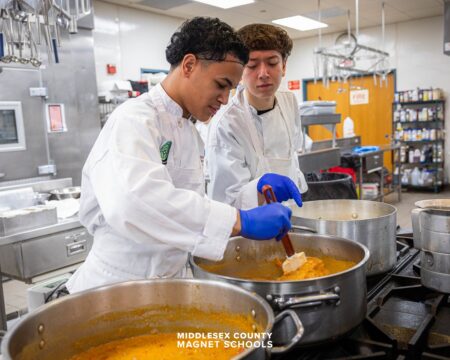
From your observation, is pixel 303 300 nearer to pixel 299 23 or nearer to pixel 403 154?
pixel 299 23

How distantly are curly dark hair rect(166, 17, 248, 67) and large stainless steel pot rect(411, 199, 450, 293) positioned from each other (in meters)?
0.69

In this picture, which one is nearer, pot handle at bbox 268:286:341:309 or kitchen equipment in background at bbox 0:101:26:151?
pot handle at bbox 268:286:341:309

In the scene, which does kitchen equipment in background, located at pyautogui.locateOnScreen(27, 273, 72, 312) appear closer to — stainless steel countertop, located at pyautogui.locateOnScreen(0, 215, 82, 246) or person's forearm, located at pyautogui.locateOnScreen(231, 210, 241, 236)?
stainless steel countertop, located at pyautogui.locateOnScreen(0, 215, 82, 246)

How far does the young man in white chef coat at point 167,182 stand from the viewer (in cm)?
97

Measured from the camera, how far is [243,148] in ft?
6.15

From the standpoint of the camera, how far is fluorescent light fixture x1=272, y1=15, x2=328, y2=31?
6.77 m

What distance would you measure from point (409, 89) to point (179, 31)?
7.35m

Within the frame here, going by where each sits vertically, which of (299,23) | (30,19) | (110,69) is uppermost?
(299,23)

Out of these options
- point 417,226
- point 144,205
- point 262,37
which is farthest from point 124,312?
point 262,37

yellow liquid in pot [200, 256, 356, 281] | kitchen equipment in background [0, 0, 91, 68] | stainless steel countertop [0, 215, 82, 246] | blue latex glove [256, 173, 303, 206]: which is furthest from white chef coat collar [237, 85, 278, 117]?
stainless steel countertop [0, 215, 82, 246]

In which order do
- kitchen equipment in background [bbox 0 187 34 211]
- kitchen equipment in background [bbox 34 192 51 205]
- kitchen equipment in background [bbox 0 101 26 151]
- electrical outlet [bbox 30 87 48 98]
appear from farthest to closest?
electrical outlet [bbox 30 87 48 98], kitchen equipment in background [bbox 0 101 26 151], kitchen equipment in background [bbox 34 192 51 205], kitchen equipment in background [bbox 0 187 34 211]

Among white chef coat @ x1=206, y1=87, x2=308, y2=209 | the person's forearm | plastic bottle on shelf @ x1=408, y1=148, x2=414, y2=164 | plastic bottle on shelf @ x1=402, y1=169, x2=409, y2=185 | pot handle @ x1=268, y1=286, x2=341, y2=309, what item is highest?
white chef coat @ x1=206, y1=87, x2=308, y2=209

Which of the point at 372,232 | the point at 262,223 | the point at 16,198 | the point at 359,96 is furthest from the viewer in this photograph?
the point at 359,96

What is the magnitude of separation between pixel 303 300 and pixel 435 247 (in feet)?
1.74
